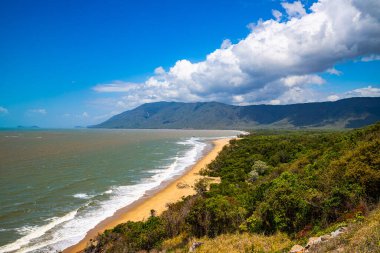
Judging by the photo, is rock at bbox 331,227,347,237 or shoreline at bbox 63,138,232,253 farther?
shoreline at bbox 63,138,232,253

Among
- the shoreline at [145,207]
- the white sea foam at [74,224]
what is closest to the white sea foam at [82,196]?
the white sea foam at [74,224]

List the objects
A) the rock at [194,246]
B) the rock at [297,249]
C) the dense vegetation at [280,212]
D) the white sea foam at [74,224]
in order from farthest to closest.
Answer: the white sea foam at [74,224], the dense vegetation at [280,212], the rock at [194,246], the rock at [297,249]

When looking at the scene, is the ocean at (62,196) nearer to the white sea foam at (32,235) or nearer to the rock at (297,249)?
the white sea foam at (32,235)

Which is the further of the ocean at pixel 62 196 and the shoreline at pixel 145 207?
the shoreline at pixel 145 207

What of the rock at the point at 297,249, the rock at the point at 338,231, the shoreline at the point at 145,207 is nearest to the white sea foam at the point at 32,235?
the shoreline at the point at 145,207

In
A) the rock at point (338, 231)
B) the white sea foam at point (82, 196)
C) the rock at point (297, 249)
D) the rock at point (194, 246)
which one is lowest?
the white sea foam at point (82, 196)

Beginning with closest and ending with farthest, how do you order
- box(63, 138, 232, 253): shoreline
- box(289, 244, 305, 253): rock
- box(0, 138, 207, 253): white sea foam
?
box(289, 244, 305, 253): rock, box(0, 138, 207, 253): white sea foam, box(63, 138, 232, 253): shoreline

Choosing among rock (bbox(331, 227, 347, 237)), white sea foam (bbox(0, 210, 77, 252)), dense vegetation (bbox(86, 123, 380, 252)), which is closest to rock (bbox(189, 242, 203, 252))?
dense vegetation (bbox(86, 123, 380, 252))

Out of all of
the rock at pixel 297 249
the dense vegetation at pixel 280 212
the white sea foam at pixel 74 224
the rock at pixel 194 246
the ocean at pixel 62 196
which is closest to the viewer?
the rock at pixel 297 249

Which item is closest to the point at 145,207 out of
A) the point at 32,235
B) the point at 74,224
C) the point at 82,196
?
the point at 74,224

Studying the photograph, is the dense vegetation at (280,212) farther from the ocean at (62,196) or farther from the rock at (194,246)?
the ocean at (62,196)

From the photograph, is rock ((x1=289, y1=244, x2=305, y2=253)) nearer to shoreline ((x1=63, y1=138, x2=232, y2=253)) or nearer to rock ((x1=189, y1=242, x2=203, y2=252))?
rock ((x1=189, y1=242, x2=203, y2=252))

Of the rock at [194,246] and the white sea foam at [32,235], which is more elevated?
the rock at [194,246]
